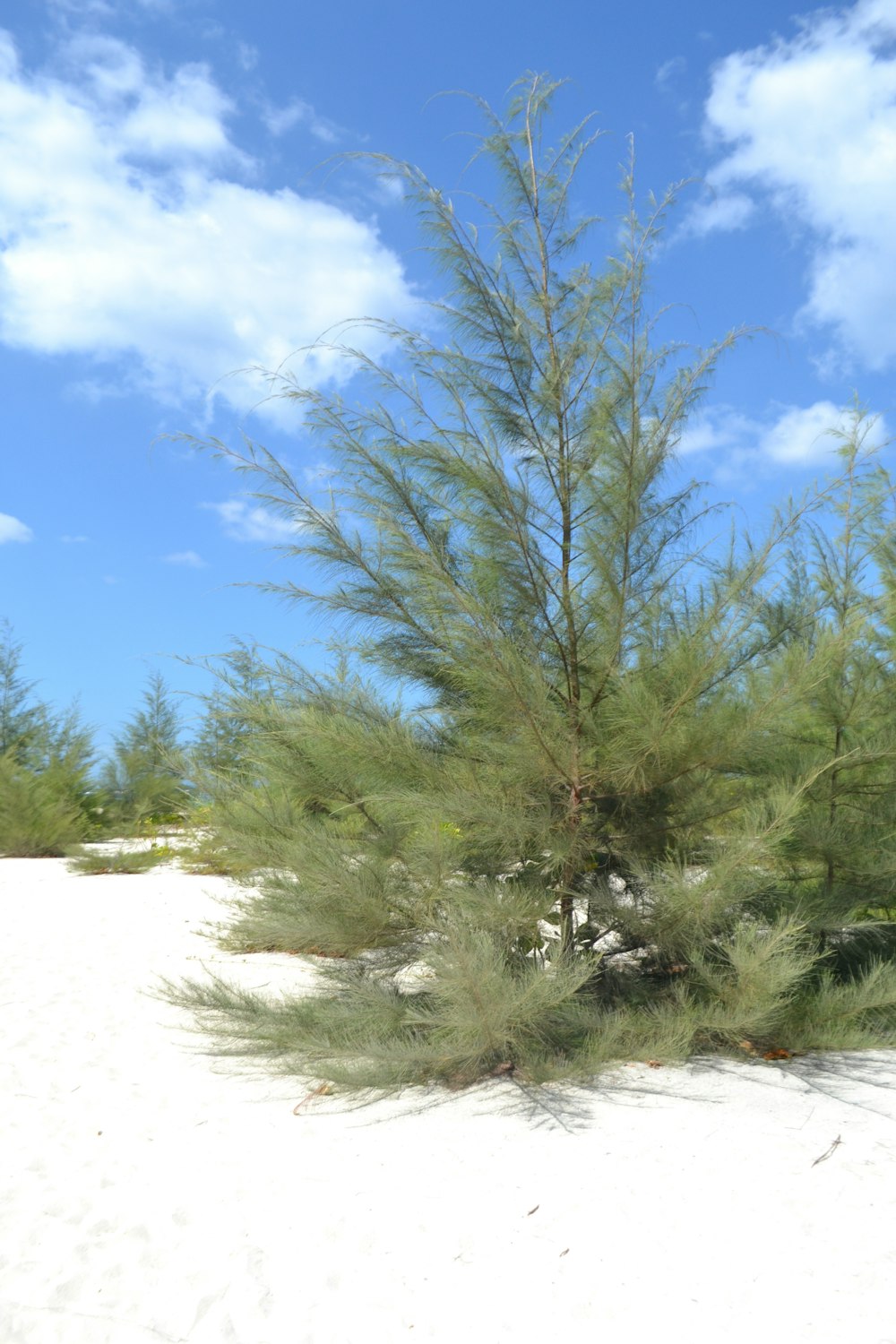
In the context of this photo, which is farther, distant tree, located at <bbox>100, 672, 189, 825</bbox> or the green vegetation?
distant tree, located at <bbox>100, 672, 189, 825</bbox>

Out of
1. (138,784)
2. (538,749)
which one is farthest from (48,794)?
(538,749)

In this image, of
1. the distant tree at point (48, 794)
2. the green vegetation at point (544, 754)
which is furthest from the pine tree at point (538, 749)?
the distant tree at point (48, 794)

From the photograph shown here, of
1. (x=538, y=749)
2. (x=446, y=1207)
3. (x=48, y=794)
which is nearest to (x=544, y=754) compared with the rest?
(x=538, y=749)

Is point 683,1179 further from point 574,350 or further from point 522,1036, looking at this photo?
point 574,350

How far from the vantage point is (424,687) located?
600 cm

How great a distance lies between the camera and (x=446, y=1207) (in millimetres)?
→ 3762

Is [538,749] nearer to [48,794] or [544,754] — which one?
[544,754]

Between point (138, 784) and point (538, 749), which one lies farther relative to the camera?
point (138, 784)

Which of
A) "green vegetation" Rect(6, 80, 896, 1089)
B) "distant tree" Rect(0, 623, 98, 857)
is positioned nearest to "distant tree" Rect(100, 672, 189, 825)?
"distant tree" Rect(0, 623, 98, 857)

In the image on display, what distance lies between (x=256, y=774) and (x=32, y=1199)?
10.9 ft

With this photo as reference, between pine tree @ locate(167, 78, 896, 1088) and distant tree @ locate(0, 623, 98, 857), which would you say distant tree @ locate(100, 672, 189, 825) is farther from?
pine tree @ locate(167, 78, 896, 1088)

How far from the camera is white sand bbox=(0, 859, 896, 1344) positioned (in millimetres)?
3135

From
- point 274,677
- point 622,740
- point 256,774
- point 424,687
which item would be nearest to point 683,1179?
point 622,740

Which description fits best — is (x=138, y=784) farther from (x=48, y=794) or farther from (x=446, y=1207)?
(x=446, y=1207)
